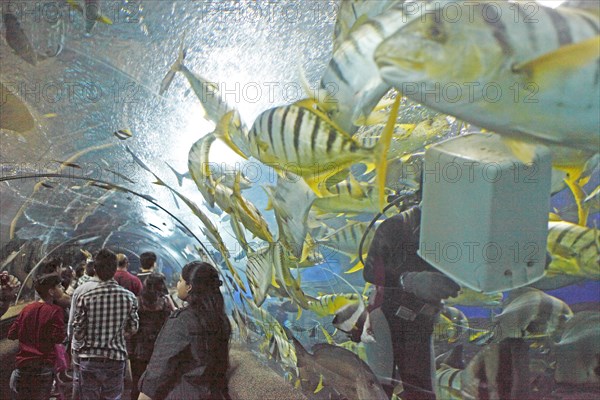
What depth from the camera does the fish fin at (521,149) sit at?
1.85m

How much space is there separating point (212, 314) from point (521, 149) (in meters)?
2.09

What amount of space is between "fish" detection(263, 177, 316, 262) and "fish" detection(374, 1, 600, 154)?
1.18m

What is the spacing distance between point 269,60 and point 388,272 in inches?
53.1

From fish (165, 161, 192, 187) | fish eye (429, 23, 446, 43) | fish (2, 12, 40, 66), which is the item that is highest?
fish (2, 12, 40, 66)

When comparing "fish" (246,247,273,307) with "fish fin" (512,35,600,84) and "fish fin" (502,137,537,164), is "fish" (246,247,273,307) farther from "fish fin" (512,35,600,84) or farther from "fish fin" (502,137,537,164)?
"fish fin" (512,35,600,84)

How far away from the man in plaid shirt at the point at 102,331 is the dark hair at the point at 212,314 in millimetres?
895

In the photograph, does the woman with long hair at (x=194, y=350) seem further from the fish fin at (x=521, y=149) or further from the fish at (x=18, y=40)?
the fish fin at (x=521, y=149)

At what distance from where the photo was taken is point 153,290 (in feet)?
14.9

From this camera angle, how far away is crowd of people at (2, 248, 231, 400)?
3000 millimetres

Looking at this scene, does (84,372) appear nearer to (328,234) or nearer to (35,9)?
(328,234)

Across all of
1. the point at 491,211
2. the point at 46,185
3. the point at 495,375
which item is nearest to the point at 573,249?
the point at 491,211

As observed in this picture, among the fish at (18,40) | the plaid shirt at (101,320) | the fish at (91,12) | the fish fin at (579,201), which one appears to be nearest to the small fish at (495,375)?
the fish fin at (579,201)

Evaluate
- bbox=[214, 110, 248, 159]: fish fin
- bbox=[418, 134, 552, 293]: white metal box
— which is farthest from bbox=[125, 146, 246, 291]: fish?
bbox=[418, 134, 552, 293]: white metal box

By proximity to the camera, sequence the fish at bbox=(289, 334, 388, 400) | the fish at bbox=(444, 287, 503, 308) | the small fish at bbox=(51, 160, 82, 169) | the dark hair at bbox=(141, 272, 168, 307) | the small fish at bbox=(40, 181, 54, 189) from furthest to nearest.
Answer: the small fish at bbox=(40, 181, 54, 189) → the small fish at bbox=(51, 160, 82, 169) → the dark hair at bbox=(141, 272, 168, 307) → the fish at bbox=(289, 334, 388, 400) → the fish at bbox=(444, 287, 503, 308)
